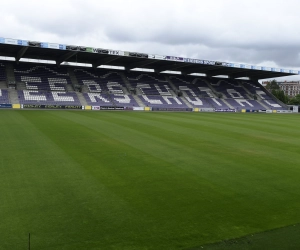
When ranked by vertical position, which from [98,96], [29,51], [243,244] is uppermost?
[29,51]

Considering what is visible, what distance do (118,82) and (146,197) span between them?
5177cm

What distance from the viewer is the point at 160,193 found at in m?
8.08

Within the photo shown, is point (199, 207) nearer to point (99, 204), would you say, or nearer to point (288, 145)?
point (99, 204)

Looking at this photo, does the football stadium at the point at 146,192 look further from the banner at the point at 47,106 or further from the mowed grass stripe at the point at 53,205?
the banner at the point at 47,106

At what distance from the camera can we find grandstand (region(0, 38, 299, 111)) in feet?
152

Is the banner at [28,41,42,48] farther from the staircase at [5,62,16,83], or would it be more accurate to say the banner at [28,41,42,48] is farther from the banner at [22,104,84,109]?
the staircase at [5,62,16,83]

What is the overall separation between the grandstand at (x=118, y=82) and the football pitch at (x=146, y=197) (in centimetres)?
3416

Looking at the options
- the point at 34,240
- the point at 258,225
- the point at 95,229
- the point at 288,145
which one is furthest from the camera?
the point at 288,145

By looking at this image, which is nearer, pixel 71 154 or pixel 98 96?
pixel 71 154

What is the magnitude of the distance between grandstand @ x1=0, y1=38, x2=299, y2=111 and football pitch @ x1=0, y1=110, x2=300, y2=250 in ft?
112

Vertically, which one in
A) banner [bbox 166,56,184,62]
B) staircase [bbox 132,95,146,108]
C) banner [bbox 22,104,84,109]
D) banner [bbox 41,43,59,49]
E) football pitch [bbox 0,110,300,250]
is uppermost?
banner [bbox 41,43,59,49]

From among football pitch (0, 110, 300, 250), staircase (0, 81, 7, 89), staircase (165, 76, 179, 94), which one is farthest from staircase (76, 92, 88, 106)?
football pitch (0, 110, 300, 250)

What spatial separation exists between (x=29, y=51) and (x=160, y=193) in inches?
1796

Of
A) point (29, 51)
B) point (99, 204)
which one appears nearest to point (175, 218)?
point (99, 204)
